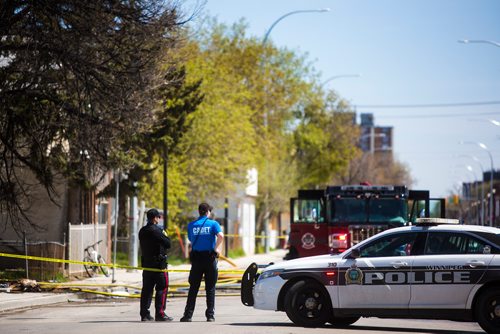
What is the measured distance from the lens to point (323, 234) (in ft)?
95.4

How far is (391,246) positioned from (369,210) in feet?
40.6

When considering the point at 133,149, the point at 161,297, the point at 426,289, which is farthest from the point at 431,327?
the point at 133,149

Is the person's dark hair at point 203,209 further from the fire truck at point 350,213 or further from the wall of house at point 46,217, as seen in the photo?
the wall of house at point 46,217

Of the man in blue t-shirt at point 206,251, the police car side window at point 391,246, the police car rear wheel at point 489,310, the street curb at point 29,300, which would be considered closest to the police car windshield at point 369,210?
the street curb at point 29,300

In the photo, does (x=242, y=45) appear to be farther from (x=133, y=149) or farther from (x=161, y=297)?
(x=161, y=297)

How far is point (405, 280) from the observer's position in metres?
15.8

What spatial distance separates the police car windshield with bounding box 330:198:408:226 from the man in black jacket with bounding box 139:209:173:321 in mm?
11540

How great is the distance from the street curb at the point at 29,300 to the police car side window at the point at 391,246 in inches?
326

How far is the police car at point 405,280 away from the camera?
15.5 meters

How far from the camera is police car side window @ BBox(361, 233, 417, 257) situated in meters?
16.1

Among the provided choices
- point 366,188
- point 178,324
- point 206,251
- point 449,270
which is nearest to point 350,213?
point 366,188

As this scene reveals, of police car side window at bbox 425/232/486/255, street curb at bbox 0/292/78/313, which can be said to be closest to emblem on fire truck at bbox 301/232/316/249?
street curb at bbox 0/292/78/313

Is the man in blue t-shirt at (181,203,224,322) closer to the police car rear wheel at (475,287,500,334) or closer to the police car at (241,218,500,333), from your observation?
the police car at (241,218,500,333)

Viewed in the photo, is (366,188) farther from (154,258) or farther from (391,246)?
(391,246)
